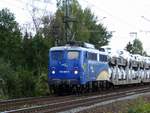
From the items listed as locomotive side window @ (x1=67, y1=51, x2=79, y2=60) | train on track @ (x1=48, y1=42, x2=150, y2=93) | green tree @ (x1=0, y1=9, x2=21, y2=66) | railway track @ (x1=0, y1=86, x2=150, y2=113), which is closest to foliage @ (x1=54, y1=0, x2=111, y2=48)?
green tree @ (x1=0, y1=9, x2=21, y2=66)

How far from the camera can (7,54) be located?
40219 mm

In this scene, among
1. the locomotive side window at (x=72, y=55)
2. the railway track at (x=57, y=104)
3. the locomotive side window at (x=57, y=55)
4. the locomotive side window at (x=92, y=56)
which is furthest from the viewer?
the locomotive side window at (x=92, y=56)

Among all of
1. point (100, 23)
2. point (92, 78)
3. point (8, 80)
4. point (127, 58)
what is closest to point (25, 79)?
point (8, 80)

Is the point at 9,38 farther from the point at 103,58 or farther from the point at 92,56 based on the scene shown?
the point at 92,56

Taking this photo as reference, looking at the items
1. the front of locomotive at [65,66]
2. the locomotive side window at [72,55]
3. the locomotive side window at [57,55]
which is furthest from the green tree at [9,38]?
the locomotive side window at [72,55]

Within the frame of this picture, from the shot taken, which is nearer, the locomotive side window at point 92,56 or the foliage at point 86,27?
the locomotive side window at point 92,56

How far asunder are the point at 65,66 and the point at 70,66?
1.04 feet

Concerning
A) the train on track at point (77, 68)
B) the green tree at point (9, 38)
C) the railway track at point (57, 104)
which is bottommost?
the railway track at point (57, 104)

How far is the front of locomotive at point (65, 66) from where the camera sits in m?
30.7

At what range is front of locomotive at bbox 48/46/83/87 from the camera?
30.7 meters

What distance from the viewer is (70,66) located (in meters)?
31.0

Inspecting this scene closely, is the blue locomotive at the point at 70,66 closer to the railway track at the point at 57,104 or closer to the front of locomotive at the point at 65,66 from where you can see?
the front of locomotive at the point at 65,66

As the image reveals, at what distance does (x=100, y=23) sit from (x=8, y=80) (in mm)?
54572

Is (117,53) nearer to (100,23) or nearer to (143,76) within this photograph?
(143,76)
